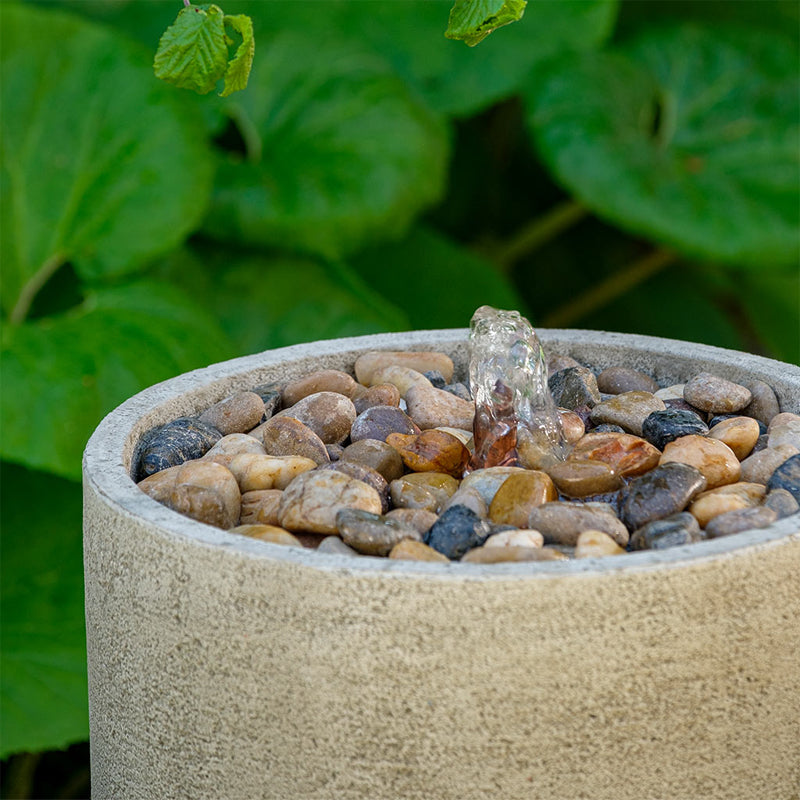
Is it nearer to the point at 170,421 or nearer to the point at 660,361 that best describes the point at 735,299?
the point at 660,361

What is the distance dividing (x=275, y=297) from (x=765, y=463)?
Result: 115 cm

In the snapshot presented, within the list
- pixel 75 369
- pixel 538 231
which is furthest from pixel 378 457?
pixel 538 231

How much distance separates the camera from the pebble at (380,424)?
0.85 meters

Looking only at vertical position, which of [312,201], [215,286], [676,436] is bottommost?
[215,286]

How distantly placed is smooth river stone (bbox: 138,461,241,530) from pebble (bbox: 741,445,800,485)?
0.35 metres

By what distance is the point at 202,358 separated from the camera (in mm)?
1414

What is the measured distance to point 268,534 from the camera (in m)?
0.65

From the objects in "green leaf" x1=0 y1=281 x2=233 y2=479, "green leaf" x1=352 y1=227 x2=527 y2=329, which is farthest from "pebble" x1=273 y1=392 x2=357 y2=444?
"green leaf" x1=352 y1=227 x2=527 y2=329

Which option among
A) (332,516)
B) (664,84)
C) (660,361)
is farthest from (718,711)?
(664,84)

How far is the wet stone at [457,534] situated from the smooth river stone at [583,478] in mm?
95

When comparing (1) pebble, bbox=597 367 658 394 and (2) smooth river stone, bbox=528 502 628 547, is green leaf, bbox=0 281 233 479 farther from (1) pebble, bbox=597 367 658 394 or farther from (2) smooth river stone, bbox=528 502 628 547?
(2) smooth river stone, bbox=528 502 628 547

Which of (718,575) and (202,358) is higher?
(718,575)

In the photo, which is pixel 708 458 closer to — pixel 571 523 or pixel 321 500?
pixel 571 523

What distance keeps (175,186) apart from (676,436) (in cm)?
96
